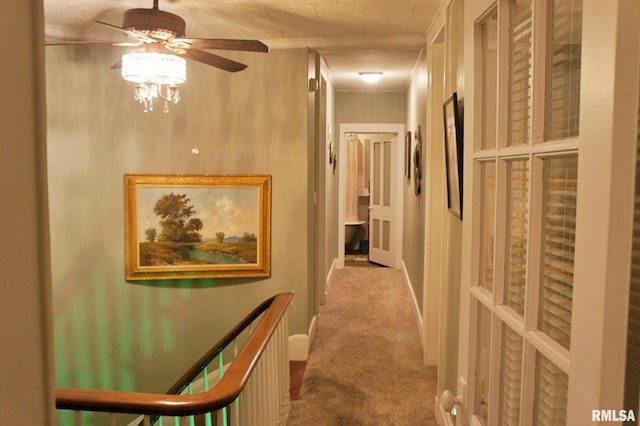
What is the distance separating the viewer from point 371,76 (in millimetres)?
5703

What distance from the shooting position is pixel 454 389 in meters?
2.48

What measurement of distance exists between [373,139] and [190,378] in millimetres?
6242

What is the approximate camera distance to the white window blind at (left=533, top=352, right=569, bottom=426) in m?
0.91

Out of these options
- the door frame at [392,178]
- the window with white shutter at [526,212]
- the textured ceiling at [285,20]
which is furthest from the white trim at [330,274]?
the window with white shutter at [526,212]

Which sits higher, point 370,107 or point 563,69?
point 370,107

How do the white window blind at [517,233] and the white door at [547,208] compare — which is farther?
the white window blind at [517,233]

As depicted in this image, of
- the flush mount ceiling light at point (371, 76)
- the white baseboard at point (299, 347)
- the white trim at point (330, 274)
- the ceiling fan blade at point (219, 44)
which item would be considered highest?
the flush mount ceiling light at point (371, 76)

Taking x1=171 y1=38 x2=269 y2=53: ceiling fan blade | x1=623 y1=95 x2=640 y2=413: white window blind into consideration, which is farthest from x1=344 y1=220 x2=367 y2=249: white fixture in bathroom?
x1=623 y1=95 x2=640 y2=413: white window blind

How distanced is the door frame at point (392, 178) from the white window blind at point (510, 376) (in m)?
5.99

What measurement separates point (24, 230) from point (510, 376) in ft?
3.46

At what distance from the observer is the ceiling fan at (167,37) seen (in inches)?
83.5

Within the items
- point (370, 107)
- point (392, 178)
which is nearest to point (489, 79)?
point (370, 107)

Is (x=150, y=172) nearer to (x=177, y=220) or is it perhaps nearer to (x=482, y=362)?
(x=177, y=220)

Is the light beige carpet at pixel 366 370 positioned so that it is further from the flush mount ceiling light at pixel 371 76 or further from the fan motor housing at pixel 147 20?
the flush mount ceiling light at pixel 371 76
